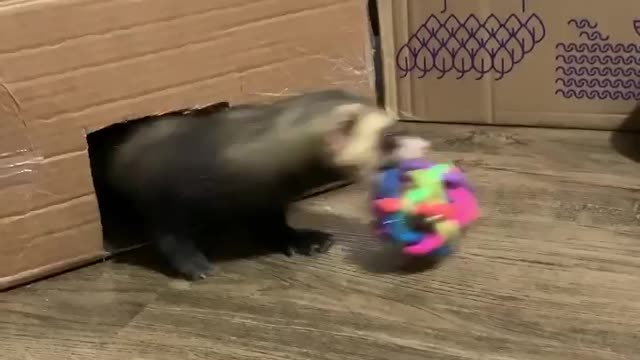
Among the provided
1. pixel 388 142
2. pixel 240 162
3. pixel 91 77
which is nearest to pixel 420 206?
pixel 388 142

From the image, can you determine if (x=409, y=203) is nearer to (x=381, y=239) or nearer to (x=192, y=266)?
(x=381, y=239)

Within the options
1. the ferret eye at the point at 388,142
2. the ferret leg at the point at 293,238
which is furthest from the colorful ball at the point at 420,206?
the ferret leg at the point at 293,238

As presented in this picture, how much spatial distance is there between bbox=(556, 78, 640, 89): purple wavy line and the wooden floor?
0.14 metres

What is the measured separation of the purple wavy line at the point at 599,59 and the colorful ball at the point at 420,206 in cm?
38

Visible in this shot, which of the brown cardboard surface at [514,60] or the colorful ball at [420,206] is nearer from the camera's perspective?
the colorful ball at [420,206]

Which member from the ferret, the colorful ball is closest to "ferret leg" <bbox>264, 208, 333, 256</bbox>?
the ferret

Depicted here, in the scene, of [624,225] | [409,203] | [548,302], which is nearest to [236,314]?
[409,203]

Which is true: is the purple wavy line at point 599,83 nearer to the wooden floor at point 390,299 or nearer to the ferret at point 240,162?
Result: the wooden floor at point 390,299

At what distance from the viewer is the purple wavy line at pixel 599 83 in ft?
3.92

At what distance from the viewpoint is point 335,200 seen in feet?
3.73

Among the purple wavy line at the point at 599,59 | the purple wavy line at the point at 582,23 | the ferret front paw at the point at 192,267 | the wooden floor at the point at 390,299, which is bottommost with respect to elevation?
the wooden floor at the point at 390,299

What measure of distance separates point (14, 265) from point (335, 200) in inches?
15.6

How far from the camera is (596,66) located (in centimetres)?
120

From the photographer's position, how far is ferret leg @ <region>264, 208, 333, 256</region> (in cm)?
101
